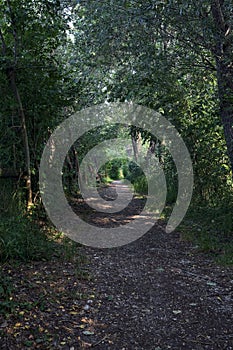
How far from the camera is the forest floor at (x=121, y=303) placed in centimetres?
238

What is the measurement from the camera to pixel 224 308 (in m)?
2.95

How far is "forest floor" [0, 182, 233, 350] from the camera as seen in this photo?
238 centimetres

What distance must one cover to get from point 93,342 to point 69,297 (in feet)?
2.40

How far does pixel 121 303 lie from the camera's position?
119 inches

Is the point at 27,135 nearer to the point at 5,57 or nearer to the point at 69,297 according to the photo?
the point at 5,57

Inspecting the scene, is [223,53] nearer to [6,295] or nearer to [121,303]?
[121,303]

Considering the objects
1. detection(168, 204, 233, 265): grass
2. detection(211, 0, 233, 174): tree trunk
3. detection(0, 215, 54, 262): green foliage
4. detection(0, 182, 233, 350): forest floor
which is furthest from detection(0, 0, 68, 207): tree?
detection(168, 204, 233, 265): grass

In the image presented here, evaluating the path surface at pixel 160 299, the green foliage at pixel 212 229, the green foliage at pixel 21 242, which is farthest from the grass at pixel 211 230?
the green foliage at pixel 21 242

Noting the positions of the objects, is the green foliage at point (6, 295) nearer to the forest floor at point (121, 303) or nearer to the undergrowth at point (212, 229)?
the forest floor at point (121, 303)

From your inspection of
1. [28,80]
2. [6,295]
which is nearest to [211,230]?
[6,295]

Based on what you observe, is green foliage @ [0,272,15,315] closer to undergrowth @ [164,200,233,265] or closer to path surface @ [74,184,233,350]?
path surface @ [74,184,233,350]

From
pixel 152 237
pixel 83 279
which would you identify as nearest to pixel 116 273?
pixel 83 279

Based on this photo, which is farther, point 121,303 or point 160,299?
point 160,299

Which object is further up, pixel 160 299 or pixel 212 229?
pixel 212 229
